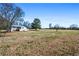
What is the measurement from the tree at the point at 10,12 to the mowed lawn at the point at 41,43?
0.20 m

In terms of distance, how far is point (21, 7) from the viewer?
5164 millimetres

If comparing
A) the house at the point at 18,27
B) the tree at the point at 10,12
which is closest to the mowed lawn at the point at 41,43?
the house at the point at 18,27

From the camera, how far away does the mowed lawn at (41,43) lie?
513cm

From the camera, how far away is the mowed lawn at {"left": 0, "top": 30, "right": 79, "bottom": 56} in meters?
5.13

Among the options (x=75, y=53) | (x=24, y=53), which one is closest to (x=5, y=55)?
(x=24, y=53)

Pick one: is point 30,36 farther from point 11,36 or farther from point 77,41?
point 77,41

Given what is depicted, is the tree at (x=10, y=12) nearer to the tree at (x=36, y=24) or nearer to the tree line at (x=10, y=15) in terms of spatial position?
the tree line at (x=10, y=15)

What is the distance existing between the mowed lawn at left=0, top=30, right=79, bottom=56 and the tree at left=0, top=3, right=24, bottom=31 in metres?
0.20

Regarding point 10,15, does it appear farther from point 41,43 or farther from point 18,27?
point 41,43

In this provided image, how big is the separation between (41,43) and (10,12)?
578mm

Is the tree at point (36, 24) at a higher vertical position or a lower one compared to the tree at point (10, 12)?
lower

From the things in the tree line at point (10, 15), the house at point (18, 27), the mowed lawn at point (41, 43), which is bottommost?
the mowed lawn at point (41, 43)

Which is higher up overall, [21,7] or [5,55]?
[21,7]

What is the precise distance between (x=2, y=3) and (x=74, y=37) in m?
1.05
